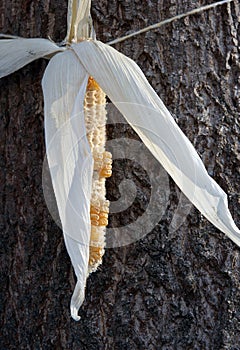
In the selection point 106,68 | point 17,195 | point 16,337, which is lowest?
point 16,337

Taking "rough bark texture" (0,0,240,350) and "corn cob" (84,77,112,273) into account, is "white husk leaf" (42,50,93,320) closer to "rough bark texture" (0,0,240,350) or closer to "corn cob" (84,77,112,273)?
"corn cob" (84,77,112,273)

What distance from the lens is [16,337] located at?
1.29 metres

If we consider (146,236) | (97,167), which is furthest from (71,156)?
(146,236)

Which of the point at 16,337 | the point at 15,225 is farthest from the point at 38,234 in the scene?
the point at 16,337

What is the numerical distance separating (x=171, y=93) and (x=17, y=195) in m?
0.37

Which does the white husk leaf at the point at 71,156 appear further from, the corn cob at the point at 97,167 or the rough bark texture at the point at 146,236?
the rough bark texture at the point at 146,236

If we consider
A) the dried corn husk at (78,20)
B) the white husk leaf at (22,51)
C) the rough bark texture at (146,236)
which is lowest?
the rough bark texture at (146,236)

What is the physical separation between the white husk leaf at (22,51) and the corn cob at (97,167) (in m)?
0.12

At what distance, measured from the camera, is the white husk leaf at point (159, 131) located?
1112 millimetres

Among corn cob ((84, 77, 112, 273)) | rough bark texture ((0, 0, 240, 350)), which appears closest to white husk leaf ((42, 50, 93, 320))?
corn cob ((84, 77, 112, 273))

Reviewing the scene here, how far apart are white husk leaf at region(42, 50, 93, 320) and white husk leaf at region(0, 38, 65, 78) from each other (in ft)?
0.24

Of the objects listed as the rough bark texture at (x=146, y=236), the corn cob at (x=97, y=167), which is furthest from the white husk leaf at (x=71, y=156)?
the rough bark texture at (x=146, y=236)

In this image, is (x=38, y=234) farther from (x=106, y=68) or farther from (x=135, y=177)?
(x=106, y=68)

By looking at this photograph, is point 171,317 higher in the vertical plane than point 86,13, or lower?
lower
